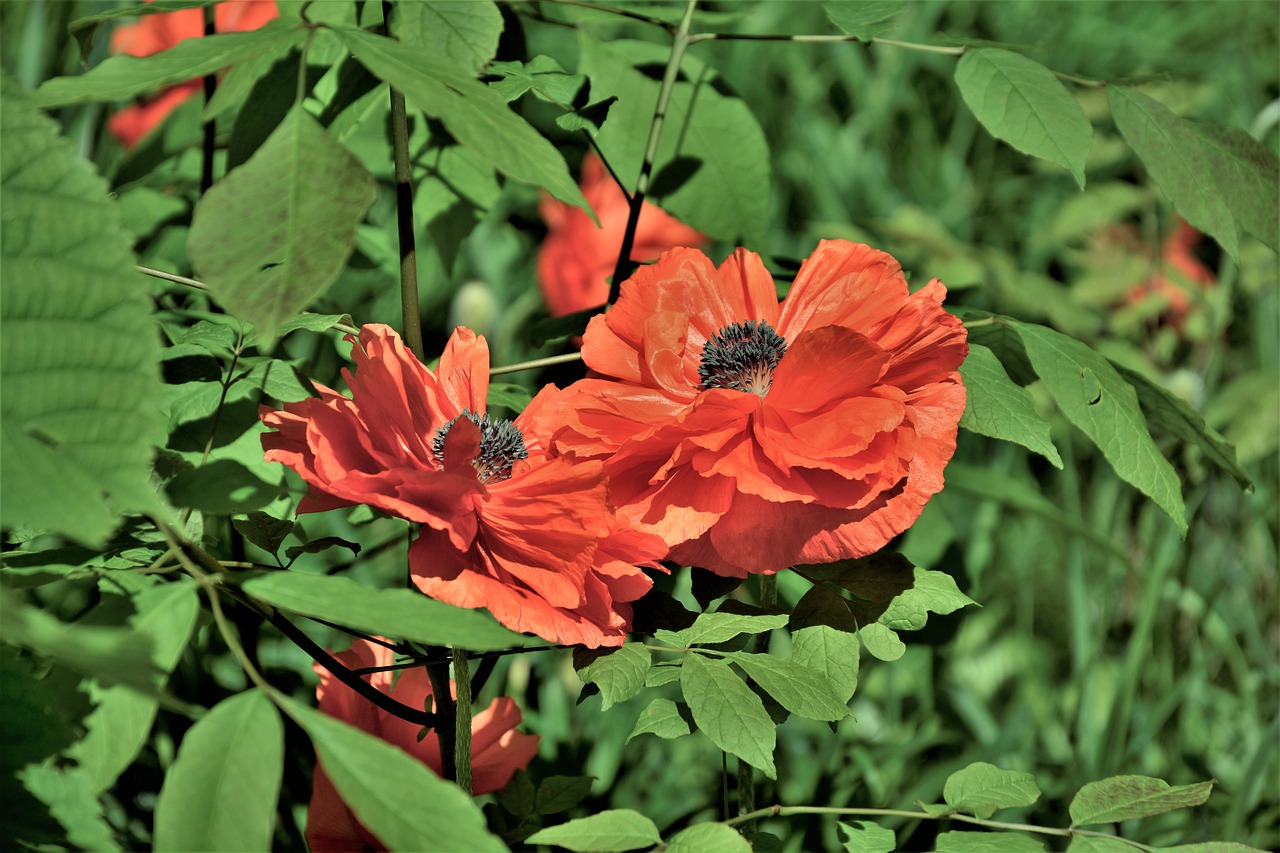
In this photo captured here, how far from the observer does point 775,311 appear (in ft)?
1.83

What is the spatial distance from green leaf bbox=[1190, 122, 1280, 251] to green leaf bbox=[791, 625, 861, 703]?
0.89ft

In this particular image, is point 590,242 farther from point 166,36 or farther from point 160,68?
point 160,68

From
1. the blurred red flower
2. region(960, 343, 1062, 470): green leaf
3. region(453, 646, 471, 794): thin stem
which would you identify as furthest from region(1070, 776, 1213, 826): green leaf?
the blurred red flower

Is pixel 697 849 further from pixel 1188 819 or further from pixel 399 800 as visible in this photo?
pixel 1188 819

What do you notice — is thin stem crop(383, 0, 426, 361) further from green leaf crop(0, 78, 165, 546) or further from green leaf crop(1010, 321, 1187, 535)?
green leaf crop(1010, 321, 1187, 535)

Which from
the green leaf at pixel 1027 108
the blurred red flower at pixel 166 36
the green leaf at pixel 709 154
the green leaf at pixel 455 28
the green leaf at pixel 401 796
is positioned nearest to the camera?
the green leaf at pixel 401 796

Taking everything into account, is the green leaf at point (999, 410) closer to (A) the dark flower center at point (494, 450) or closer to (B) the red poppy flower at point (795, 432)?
(B) the red poppy flower at point (795, 432)

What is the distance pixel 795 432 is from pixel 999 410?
98 mm

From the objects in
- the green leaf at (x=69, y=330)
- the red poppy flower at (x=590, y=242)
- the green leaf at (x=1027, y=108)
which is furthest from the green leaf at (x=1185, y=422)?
the red poppy flower at (x=590, y=242)

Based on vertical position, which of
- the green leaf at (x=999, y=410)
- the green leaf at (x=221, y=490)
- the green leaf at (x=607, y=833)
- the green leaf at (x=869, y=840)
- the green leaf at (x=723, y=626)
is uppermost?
the green leaf at (x=999, y=410)

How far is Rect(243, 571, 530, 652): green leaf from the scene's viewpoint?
328 millimetres

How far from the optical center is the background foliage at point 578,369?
1.12 ft

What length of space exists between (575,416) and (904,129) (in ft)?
6.13

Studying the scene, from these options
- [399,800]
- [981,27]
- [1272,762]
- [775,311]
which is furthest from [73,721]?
[981,27]
